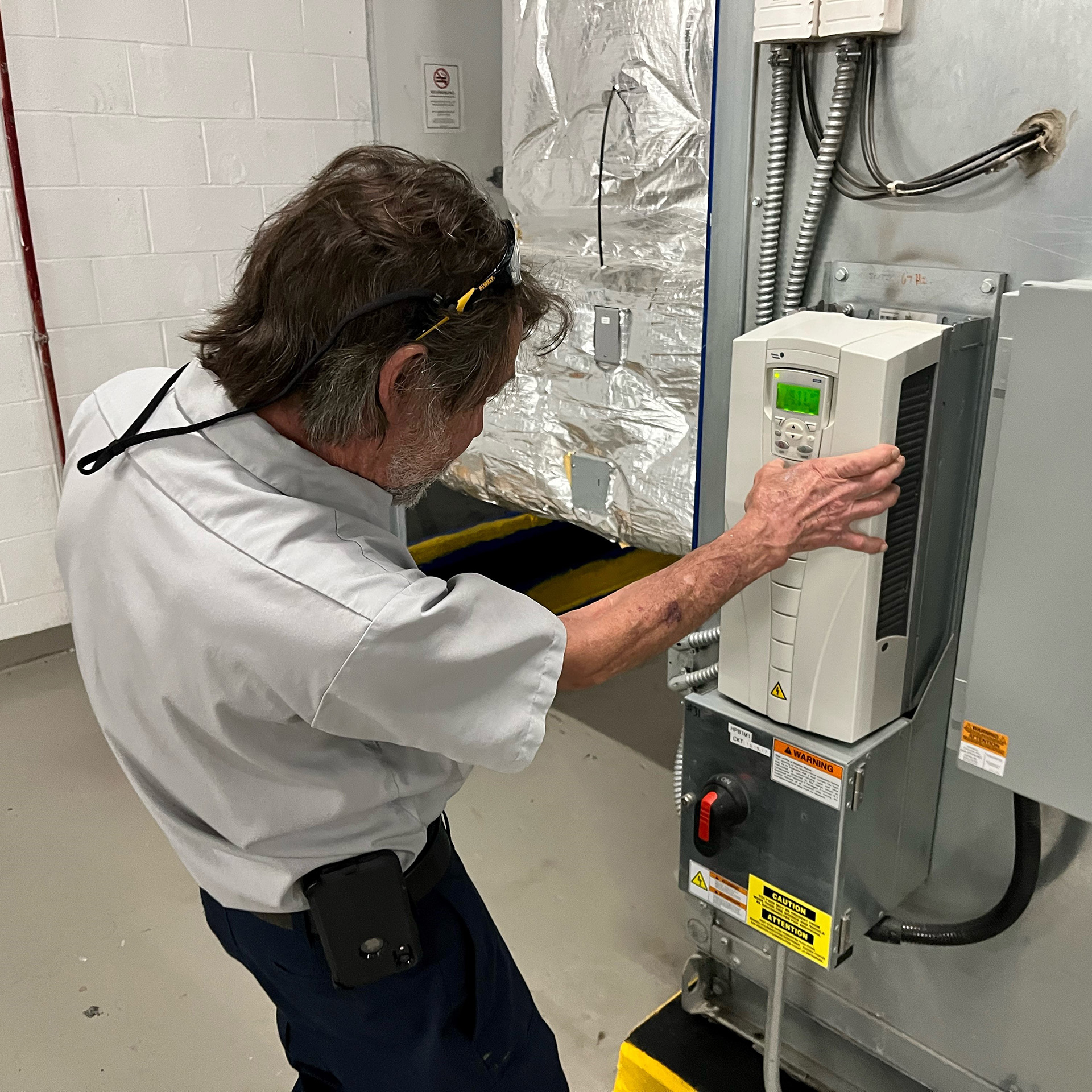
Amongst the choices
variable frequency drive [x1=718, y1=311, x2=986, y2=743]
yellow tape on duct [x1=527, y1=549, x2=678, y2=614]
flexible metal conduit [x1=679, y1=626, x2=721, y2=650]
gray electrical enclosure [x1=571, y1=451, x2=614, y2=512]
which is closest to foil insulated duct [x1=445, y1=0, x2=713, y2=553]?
Answer: gray electrical enclosure [x1=571, y1=451, x2=614, y2=512]

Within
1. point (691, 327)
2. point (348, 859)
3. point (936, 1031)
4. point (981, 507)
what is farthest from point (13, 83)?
point (936, 1031)

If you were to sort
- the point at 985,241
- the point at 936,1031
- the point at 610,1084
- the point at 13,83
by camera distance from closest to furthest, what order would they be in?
the point at 985,241 < the point at 936,1031 < the point at 610,1084 < the point at 13,83

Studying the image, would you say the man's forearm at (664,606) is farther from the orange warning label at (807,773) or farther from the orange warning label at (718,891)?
the orange warning label at (718,891)

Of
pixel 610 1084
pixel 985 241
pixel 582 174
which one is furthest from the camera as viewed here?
pixel 582 174

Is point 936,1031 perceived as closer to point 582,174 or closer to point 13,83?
point 582,174

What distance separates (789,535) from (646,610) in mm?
167

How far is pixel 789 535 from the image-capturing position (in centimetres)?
105

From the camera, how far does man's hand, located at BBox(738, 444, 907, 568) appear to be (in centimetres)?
101

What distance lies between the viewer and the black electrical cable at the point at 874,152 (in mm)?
999

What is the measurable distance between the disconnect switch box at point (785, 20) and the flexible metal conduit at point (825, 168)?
0.13 feet

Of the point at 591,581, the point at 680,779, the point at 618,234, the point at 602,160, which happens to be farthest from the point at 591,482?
the point at 591,581

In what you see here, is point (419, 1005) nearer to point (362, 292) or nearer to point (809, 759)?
point (809, 759)

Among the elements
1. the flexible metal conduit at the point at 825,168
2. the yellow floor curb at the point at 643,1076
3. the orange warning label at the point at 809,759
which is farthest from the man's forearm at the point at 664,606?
the yellow floor curb at the point at 643,1076

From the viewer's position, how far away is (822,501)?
1033 millimetres
